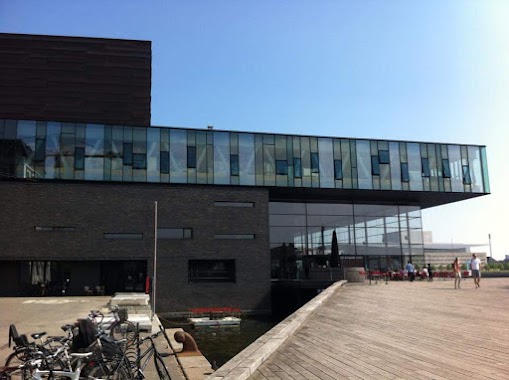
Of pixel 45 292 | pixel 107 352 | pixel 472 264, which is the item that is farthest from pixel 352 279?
pixel 107 352

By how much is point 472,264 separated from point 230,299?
17.0m

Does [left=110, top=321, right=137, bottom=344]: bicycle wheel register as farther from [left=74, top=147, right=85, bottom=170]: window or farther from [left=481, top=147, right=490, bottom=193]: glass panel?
[left=481, top=147, right=490, bottom=193]: glass panel

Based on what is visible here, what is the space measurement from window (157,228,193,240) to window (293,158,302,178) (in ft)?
30.5

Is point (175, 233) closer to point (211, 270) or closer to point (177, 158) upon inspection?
point (211, 270)

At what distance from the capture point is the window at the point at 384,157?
40281mm

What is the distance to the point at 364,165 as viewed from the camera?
39.8 meters

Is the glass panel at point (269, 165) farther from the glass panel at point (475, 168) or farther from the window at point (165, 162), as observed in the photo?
the glass panel at point (475, 168)

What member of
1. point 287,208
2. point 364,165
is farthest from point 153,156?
point 364,165

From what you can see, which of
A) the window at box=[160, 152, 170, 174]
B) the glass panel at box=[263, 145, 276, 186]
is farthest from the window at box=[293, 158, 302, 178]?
Answer: the window at box=[160, 152, 170, 174]

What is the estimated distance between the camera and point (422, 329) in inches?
421

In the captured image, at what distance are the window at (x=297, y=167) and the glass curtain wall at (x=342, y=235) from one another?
4553 millimetres

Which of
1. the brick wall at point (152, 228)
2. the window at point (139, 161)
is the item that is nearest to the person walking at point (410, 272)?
the brick wall at point (152, 228)

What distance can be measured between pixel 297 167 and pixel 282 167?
1.22 m

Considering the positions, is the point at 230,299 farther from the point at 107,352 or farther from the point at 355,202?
the point at 107,352
